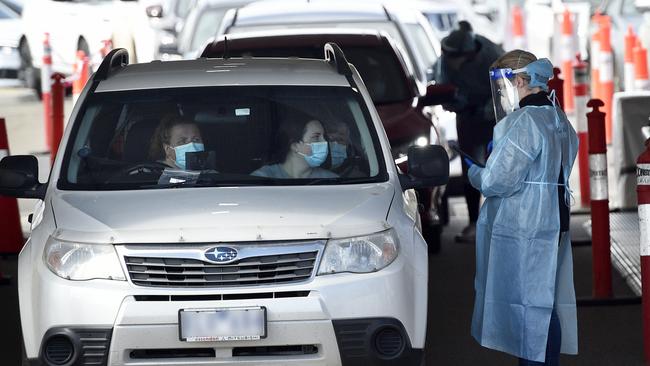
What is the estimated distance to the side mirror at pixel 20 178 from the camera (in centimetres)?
775

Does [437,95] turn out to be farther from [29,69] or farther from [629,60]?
[29,69]

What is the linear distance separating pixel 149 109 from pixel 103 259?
59.4 inches

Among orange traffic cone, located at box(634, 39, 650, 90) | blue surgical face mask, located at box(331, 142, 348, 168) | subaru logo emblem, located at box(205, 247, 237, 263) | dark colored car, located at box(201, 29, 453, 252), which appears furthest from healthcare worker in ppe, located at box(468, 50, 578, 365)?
orange traffic cone, located at box(634, 39, 650, 90)

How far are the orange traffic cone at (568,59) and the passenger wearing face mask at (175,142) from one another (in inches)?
594

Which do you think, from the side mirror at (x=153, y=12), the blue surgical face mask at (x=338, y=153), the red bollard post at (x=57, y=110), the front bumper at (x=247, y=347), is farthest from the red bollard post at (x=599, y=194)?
the side mirror at (x=153, y=12)

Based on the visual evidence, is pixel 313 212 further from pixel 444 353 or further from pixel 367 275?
pixel 444 353

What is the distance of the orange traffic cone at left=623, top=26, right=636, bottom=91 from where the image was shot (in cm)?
2170

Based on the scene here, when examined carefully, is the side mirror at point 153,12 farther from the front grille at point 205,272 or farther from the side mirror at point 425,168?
the front grille at point 205,272

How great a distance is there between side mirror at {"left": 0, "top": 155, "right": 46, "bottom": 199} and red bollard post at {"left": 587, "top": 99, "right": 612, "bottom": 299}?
11.6ft

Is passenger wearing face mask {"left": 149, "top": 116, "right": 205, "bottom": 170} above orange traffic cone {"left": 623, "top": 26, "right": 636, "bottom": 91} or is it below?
below

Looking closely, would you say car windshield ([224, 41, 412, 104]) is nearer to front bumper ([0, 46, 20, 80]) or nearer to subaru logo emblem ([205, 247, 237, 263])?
subaru logo emblem ([205, 247, 237, 263])

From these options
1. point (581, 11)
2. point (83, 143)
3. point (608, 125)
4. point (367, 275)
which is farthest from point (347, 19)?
point (581, 11)

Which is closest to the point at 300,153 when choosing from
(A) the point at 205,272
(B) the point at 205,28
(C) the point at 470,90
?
(A) the point at 205,272

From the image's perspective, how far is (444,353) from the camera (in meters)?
9.05
